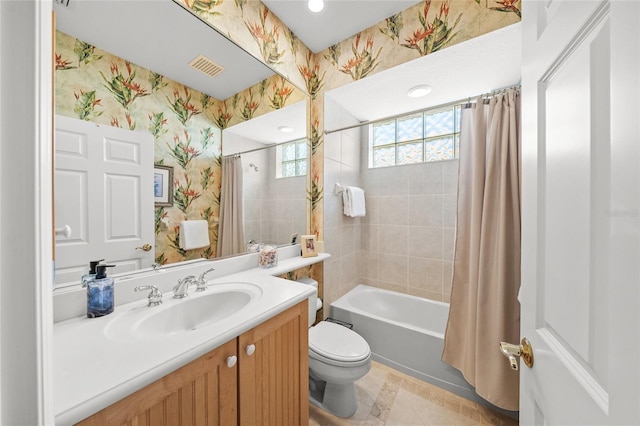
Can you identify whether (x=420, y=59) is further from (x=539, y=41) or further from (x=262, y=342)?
(x=262, y=342)

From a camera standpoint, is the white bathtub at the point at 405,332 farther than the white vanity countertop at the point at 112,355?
Yes

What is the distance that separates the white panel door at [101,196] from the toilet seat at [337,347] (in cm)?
102

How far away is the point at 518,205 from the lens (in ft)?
4.38

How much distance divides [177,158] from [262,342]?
89 cm

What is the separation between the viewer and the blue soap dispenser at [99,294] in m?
0.80

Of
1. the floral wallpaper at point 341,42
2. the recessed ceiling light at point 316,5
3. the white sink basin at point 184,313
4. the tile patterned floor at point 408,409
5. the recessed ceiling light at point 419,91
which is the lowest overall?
the tile patterned floor at point 408,409

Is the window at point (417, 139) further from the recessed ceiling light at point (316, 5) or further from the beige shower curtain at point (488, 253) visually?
the recessed ceiling light at point (316, 5)

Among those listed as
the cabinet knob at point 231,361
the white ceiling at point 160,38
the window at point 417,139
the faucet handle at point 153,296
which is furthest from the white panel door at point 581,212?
the window at point 417,139

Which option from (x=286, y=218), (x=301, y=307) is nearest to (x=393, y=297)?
(x=286, y=218)

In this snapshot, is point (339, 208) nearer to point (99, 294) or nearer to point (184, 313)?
point (184, 313)

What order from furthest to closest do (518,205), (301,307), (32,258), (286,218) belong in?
(286,218), (518,205), (301,307), (32,258)

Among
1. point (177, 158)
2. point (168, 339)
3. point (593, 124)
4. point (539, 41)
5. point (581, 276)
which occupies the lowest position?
point (168, 339)

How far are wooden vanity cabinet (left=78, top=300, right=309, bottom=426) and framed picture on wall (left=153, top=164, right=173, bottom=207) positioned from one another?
688 mm

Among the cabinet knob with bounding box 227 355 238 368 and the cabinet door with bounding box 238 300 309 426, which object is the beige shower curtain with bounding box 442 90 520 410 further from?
the cabinet knob with bounding box 227 355 238 368
